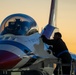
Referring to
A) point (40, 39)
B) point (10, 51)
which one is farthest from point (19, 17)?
point (10, 51)

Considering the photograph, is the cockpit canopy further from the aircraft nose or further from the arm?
the aircraft nose

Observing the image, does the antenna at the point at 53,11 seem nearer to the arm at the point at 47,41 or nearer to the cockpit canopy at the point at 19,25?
the cockpit canopy at the point at 19,25

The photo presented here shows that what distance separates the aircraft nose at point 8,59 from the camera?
6.35 metres

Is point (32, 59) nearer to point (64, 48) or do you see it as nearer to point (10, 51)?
point (10, 51)

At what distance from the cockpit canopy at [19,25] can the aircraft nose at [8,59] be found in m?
1.67

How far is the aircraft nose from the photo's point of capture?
20.8 feet

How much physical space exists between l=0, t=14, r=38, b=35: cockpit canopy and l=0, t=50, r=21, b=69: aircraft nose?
1.67 metres

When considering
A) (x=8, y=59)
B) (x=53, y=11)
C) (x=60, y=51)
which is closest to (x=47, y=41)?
(x=60, y=51)

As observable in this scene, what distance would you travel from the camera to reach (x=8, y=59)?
6398 mm

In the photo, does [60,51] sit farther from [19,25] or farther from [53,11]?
[53,11]

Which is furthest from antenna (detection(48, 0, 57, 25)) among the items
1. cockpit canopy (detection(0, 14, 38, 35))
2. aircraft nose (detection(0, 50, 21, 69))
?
aircraft nose (detection(0, 50, 21, 69))

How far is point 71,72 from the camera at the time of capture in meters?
8.20

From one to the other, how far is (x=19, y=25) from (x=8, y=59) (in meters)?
2.13

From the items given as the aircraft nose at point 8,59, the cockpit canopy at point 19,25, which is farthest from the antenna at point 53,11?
the aircraft nose at point 8,59
